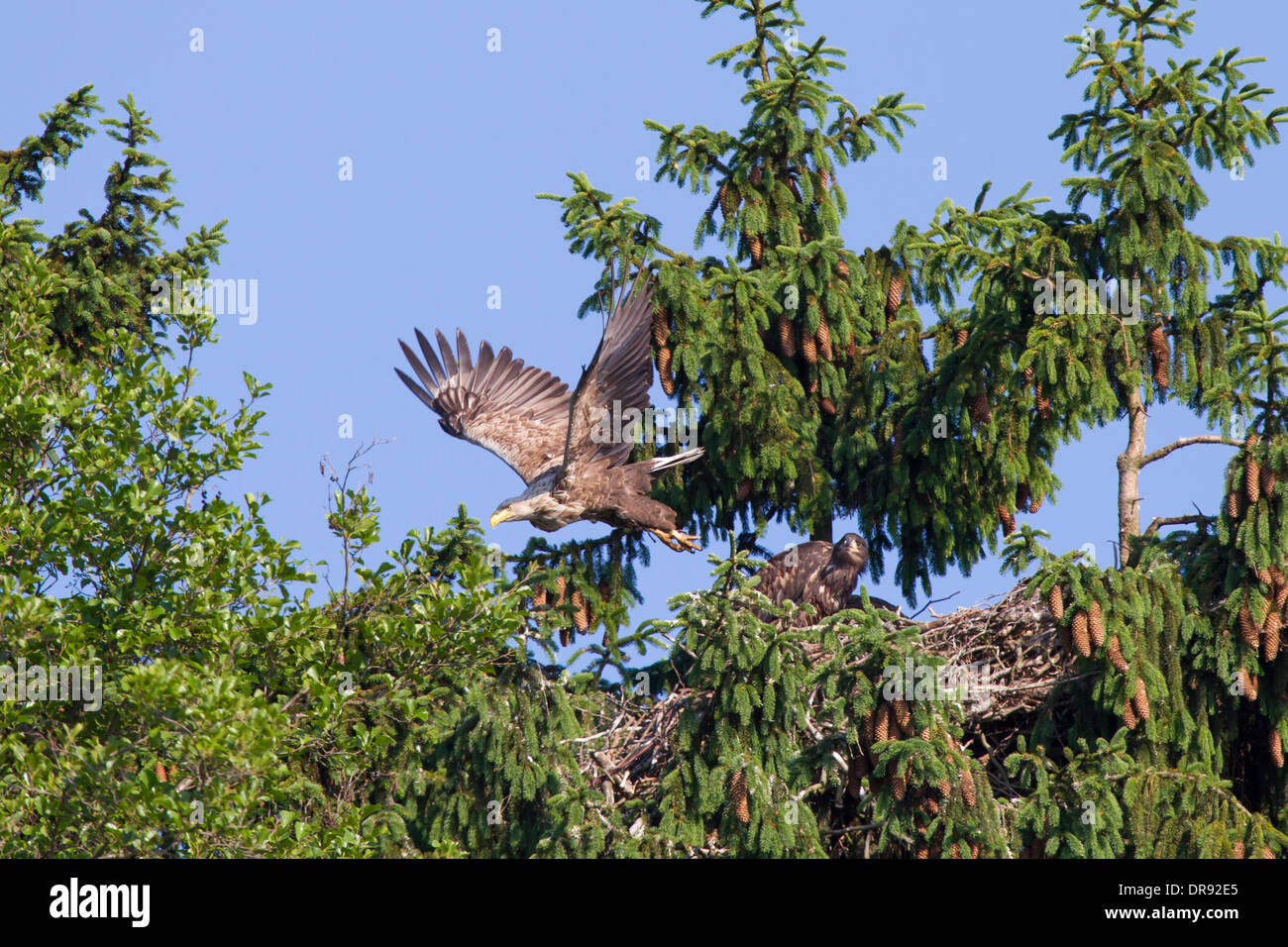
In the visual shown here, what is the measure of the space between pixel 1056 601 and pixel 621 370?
14.1 ft

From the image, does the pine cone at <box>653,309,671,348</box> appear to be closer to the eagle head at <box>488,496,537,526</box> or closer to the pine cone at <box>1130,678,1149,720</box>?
the eagle head at <box>488,496,537,526</box>

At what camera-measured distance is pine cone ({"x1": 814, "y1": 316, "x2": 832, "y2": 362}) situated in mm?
15938

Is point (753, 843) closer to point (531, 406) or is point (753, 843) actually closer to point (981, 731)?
point (981, 731)

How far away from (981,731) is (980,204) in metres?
4.43

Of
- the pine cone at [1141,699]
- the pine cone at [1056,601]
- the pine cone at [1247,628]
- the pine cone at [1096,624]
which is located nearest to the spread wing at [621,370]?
the pine cone at [1056,601]

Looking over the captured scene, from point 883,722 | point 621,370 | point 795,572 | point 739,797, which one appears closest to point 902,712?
point 883,722

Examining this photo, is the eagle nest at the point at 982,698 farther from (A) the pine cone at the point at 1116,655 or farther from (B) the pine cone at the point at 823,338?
(B) the pine cone at the point at 823,338

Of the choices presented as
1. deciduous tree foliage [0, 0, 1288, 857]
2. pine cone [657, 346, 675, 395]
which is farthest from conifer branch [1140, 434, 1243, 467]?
pine cone [657, 346, 675, 395]

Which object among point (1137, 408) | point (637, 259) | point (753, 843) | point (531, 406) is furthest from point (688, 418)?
point (753, 843)

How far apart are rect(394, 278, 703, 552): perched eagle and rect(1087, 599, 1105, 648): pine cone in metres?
4.03

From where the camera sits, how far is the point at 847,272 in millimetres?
15969

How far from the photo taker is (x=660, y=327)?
1570 cm

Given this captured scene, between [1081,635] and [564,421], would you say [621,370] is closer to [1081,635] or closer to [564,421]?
[564,421]
